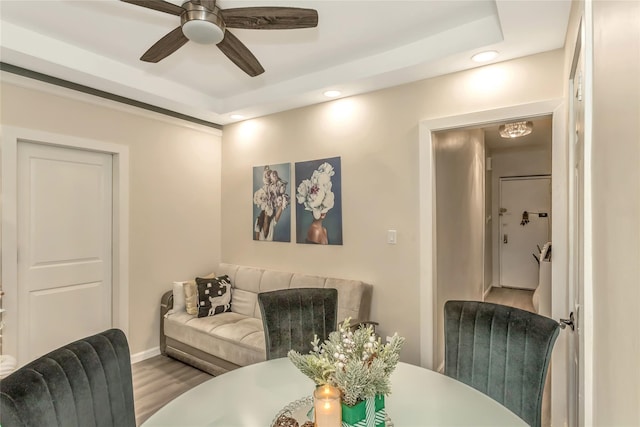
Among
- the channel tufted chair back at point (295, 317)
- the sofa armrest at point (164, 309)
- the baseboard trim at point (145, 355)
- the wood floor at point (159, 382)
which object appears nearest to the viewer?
the channel tufted chair back at point (295, 317)

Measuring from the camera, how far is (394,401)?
1285mm

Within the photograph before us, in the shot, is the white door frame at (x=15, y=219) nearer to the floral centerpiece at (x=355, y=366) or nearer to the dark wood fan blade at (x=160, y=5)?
the dark wood fan blade at (x=160, y=5)

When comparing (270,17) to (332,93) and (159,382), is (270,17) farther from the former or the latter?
(159,382)

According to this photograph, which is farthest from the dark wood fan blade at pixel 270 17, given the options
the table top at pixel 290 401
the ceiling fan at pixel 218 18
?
the table top at pixel 290 401

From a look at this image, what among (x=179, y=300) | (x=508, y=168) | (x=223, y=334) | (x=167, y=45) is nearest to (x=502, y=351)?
(x=223, y=334)

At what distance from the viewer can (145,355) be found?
11.2 ft

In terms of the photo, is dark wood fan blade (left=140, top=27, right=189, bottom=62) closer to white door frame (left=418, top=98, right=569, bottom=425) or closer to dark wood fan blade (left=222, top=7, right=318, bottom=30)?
dark wood fan blade (left=222, top=7, right=318, bottom=30)

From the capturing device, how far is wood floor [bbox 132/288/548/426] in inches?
100

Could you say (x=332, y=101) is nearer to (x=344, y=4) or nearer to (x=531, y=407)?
(x=344, y=4)

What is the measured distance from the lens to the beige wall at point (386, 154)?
7.96 ft

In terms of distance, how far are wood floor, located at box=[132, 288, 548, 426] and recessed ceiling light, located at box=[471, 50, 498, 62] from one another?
2.51m

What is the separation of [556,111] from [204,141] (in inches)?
134

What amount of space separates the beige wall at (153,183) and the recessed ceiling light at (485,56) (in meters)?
2.93

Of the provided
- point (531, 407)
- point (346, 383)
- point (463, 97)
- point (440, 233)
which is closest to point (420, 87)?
point (463, 97)
